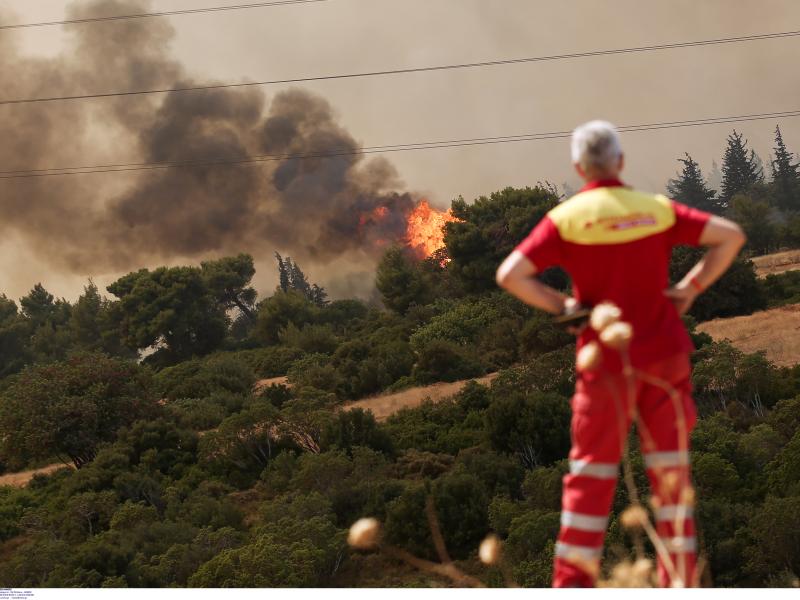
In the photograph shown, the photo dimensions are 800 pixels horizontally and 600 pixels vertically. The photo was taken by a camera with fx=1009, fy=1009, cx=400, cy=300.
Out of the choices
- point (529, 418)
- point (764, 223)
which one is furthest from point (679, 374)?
point (764, 223)

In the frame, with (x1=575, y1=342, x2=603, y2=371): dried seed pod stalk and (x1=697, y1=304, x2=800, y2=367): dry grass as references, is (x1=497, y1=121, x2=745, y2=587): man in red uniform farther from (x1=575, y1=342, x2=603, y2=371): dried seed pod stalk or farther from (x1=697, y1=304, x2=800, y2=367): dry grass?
(x1=697, y1=304, x2=800, y2=367): dry grass

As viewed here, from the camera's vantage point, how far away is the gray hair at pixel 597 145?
2.69m

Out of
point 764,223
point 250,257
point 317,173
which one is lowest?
point 764,223

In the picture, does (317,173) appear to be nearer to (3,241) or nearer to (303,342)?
(3,241)

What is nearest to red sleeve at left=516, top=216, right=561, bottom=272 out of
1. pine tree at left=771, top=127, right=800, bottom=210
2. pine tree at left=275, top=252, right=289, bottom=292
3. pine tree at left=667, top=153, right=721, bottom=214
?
pine tree at left=275, top=252, right=289, bottom=292

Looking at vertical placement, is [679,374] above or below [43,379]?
below

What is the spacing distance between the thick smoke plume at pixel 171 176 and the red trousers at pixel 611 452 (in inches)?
1698

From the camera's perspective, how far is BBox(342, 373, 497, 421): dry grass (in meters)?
20.4

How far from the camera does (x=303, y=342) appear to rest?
3288 cm

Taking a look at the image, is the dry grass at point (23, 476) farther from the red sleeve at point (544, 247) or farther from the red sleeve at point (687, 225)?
the red sleeve at point (687, 225)

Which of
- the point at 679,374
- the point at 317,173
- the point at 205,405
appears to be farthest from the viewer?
the point at 317,173

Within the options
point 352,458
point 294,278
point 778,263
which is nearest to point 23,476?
point 352,458

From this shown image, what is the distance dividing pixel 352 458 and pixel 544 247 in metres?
13.1

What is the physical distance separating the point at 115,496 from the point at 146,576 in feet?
15.2
